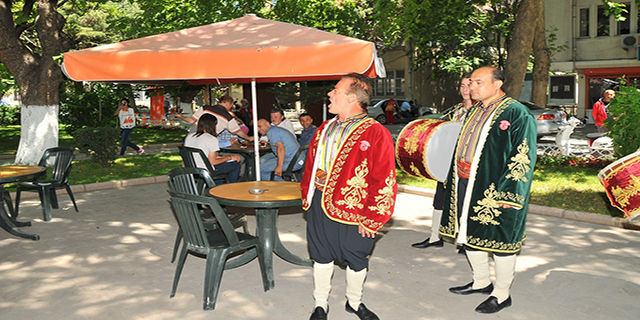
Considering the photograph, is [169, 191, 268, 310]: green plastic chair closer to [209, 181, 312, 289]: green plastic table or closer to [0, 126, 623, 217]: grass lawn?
[209, 181, 312, 289]: green plastic table

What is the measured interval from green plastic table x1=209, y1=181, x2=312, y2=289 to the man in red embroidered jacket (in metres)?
0.90

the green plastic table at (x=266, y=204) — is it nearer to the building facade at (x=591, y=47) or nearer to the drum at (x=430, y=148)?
→ the drum at (x=430, y=148)

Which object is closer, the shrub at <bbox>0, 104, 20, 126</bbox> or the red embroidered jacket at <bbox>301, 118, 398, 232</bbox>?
the red embroidered jacket at <bbox>301, 118, 398, 232</bbox>

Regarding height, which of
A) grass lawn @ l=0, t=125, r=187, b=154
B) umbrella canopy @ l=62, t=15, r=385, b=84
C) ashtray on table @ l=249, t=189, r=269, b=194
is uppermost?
umbrella canopy @ l=62, t=15, r=385, b=84

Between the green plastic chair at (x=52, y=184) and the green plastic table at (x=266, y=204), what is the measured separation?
3307 millimetres

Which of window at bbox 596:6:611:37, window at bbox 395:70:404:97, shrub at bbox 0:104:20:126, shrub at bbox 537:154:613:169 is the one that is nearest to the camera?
shrub at bbox 537:154:613:169

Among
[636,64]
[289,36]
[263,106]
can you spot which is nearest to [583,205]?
[289,36]

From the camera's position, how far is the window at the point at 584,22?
28984mm

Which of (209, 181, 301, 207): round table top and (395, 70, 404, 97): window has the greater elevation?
(395, 70, 404, 97): window

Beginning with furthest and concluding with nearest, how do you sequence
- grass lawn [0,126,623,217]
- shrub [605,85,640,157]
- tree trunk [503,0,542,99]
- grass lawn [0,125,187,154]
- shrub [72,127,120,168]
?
grass lawn [0,125,187,154]
shrub [72,127,120,168]
tree trunk [503,0,542,99]
shrub [605,85,640,157]
grass lawn [0,126,623,217]

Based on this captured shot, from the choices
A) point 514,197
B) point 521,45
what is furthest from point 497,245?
point 521,45

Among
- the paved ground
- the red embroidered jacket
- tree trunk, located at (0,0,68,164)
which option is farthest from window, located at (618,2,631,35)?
the red embroidered jacket

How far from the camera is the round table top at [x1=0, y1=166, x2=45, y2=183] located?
6.78 meters

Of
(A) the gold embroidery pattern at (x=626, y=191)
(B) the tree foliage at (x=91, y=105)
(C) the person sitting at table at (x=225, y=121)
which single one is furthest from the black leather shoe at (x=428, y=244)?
(B) the tree foliage at (x=91, y=105)
